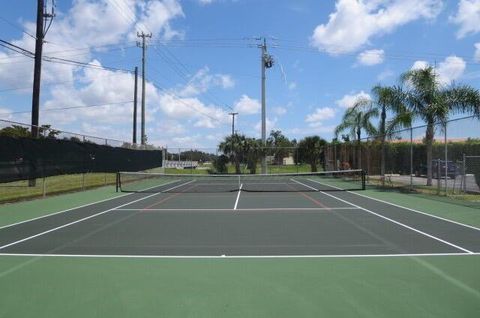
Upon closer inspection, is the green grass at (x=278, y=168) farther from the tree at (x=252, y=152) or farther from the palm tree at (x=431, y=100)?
the palm tree at (x=431, y=100)

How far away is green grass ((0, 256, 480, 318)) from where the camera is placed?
6.22 meters

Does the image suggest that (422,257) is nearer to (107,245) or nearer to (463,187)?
(107,245)

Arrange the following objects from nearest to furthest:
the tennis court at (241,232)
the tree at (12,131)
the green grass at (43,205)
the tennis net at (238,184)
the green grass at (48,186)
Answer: the tennis court at (241,232)
the green grass at (43,205)
the tree at (12,131)
the green grass at (48,186)
the tennis net at (238,184)

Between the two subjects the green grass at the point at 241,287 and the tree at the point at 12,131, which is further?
the tree at the point at 12,131

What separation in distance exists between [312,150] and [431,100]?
24.8 metres

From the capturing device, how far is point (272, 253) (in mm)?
9797

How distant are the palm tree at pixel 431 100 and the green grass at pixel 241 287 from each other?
1818 centimetres

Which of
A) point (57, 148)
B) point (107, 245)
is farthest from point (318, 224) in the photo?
point (57, 148)

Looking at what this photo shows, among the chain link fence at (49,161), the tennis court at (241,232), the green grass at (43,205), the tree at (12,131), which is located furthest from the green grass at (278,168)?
the tennis court at (241,232)

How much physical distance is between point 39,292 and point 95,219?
8370mm

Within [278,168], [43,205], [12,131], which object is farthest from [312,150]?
[43,205]

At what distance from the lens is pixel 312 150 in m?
51.5

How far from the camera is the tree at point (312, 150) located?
51281 millimetres

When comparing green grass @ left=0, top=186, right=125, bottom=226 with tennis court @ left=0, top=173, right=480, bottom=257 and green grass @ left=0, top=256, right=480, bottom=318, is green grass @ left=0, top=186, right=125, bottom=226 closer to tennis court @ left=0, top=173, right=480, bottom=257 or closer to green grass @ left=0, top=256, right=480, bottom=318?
tennis court @ left=0, top=173, right=480, bottom=257
